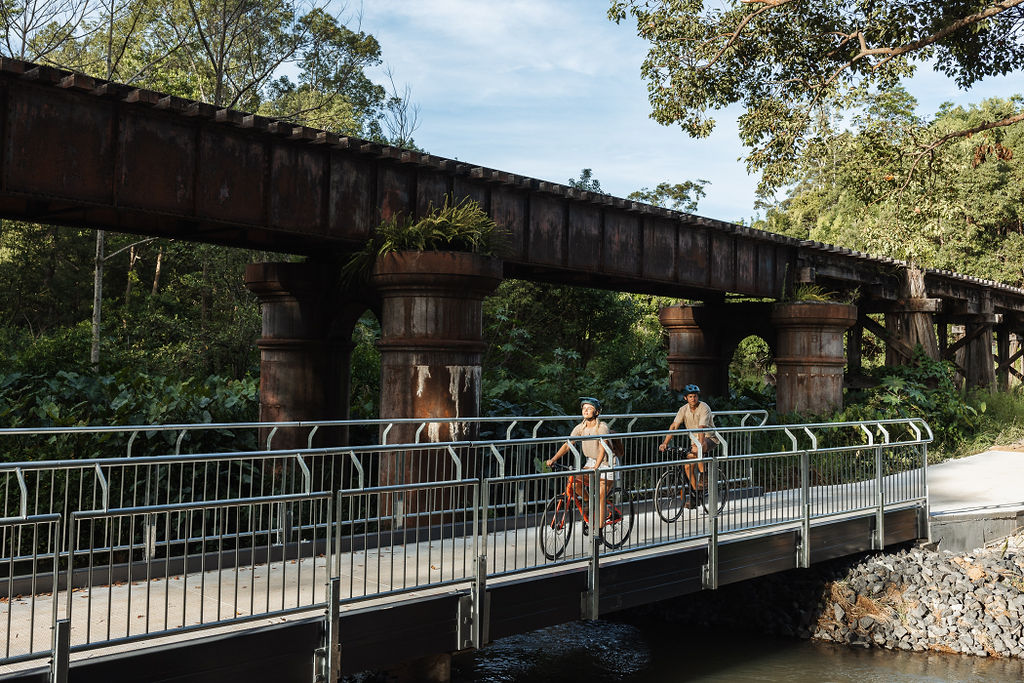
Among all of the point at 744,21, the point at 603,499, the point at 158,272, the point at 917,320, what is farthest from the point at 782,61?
the point at 158,272

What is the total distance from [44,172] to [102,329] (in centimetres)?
2454

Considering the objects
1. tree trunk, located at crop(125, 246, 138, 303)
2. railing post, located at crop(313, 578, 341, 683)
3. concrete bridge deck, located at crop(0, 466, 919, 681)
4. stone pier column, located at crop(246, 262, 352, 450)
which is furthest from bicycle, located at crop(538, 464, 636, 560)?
tree trunk, located at crop(125, 246, 138, 303)

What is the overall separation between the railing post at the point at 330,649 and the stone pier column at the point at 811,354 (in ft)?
56.4

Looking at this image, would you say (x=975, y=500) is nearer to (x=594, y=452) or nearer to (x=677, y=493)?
(x=677, y=493)

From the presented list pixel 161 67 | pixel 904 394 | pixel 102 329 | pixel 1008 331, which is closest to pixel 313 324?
pixel 904 394

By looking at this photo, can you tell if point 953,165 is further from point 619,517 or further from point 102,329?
point 102,329

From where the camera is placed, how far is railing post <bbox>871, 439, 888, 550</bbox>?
13.1 m

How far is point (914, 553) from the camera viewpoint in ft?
45.5

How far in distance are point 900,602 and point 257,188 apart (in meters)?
10.6

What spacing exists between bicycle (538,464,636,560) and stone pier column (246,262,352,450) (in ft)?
23.9

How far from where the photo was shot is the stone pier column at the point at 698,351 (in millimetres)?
24094

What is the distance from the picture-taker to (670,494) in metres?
10.4

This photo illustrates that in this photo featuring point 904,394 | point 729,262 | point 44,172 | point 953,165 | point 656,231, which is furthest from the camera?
point 904,394

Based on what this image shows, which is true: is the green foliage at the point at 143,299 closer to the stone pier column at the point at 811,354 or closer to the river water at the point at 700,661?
the stone pier column at the point at 811,354
